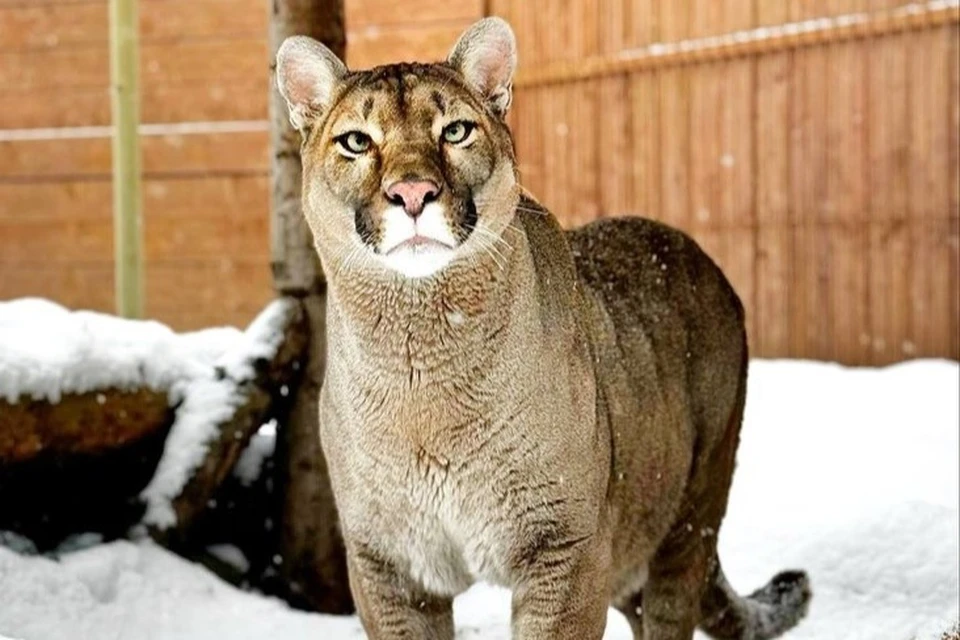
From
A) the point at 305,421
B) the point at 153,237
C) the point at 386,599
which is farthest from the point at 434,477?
the point at 153,237

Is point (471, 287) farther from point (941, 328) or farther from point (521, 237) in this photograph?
point (941, 328)

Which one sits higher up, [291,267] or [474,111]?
[474,111]

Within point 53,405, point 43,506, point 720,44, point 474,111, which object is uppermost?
point 720,44

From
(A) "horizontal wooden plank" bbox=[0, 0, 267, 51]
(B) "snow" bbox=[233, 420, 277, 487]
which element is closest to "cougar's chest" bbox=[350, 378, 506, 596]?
(B) "snow" bbox=[233, 420, 277, 487]

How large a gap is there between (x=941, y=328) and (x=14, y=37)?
808cm

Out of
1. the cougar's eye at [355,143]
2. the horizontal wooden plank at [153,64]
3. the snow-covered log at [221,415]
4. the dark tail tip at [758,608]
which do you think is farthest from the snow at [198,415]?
the horizontal wooden plank at [153,64]

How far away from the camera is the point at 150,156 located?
469 inches

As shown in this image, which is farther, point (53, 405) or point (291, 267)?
point (291, 267)

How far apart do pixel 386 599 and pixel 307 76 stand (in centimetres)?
135

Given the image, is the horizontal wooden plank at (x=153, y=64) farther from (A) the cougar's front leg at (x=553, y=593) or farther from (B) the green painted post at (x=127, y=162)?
(A) the cougar's front leg at (x=553, y=593)

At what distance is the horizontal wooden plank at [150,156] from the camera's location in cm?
1157

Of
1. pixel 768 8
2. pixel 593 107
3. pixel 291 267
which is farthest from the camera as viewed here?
pixel 593 107

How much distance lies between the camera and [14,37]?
41.3 feet

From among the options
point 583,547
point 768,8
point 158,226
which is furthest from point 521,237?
point 158,226
